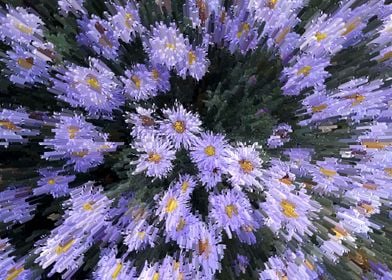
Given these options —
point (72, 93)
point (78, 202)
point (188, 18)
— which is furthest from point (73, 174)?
point (188, 18)

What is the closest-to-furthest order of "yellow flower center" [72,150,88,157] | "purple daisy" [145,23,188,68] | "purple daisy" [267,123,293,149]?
"purple daisy" [145,23,188,68], "yellow flower center" [72,150,88,157], "purple daisy" [267,123,293,149]

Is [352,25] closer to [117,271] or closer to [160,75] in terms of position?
[160,75]

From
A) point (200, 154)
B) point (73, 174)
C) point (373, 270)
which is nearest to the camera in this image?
point (200, 154)

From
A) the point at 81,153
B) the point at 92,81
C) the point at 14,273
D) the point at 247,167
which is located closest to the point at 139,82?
the point at 92,81

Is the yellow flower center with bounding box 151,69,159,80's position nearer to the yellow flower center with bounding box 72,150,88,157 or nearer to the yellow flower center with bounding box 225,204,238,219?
the yellow flower center with bounding box 72,150,88,157

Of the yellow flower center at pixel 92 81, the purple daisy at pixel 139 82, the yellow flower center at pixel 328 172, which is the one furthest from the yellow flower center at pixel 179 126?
the yellow flower center at pixel 328 172

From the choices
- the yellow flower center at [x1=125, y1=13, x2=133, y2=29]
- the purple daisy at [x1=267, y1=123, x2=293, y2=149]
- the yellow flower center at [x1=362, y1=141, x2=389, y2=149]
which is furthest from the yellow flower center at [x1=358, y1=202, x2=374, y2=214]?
the yellow flower center at [x1=125, y1=13, x2=133, y2=29]

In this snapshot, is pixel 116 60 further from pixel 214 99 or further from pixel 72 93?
pixel 214 99
